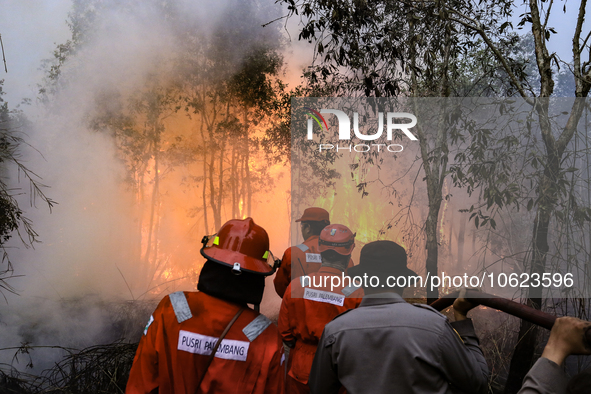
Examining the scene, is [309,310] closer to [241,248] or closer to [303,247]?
[241,248]

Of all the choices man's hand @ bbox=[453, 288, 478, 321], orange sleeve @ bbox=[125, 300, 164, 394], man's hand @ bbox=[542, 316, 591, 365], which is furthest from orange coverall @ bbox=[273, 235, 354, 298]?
man's hand @ bbox=[542, 316, 591, 365]

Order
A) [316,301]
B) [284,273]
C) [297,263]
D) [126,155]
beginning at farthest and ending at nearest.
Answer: [126,155] < [284,273] < [297,263] < [316,301]

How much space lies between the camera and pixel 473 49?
5.12 meters

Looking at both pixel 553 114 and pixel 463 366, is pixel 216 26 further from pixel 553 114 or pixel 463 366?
pixel 463 366

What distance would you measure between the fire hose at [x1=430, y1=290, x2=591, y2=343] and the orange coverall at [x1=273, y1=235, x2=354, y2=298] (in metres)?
2.19

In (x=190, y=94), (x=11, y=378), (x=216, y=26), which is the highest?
(x=216, y=26)

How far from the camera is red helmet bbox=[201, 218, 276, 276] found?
188 centimetres

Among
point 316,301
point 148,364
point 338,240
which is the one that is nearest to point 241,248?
point 148,364

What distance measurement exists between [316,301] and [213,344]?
1122mm

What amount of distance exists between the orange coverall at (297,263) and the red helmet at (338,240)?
659mm

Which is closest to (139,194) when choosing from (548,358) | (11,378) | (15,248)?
(15,248)

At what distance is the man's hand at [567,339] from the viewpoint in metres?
0.95

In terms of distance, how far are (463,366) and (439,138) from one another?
323 centimetres

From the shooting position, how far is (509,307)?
111 centimetres
